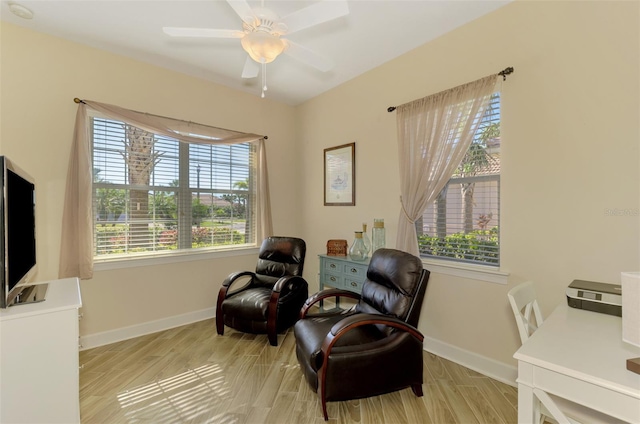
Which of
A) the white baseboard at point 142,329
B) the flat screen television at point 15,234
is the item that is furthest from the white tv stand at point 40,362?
the white baseboard at point 142,329

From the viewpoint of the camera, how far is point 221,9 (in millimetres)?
2238

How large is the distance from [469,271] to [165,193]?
3204 millimetres

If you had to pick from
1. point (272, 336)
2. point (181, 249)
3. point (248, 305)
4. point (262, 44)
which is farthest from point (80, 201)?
point (262, 44)

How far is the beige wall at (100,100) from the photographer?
8.13 feet

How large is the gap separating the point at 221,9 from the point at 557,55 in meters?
2.44

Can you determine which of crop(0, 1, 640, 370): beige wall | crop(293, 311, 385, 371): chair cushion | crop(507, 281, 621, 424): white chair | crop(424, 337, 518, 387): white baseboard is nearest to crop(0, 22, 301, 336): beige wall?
crop(0, 1, 640, 370): beige wall

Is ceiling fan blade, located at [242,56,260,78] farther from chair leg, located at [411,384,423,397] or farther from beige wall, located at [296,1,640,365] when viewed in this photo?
chair leg, located at [411,384,423,397]

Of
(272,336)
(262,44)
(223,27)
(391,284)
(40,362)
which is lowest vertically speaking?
(272,336)

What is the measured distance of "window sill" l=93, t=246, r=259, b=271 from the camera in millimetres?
2877

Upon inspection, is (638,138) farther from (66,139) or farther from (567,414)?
(66,139)

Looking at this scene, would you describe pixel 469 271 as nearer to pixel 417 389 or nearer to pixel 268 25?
pixel 417 389

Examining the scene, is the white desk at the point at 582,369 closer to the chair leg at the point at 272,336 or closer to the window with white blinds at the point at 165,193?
the chair leg at the point at 272,336

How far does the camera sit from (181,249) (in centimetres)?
341

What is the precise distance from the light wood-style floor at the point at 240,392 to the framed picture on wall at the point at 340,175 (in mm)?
1764
